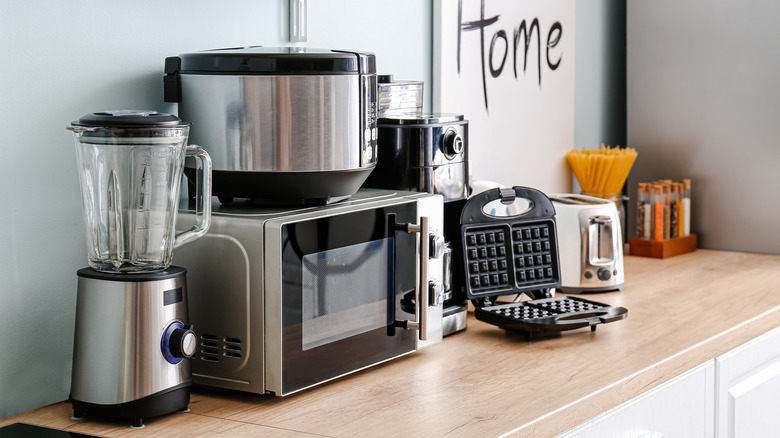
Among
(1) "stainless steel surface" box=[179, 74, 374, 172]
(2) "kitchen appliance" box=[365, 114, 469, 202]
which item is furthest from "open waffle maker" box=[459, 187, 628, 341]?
(1) "stainless steel surface" box=[179, 74, 374, 172]

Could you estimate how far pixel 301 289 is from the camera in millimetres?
1319

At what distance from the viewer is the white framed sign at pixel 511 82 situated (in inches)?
85.1

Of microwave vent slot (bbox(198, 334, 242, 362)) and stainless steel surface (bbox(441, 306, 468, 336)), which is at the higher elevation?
microwave vent slot (bbox(198, 334, 242, 362))

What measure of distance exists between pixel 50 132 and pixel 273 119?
0.31m

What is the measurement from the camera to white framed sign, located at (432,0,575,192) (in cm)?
216

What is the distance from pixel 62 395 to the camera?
1368mm

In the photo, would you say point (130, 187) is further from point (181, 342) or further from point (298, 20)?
point (298, 20)

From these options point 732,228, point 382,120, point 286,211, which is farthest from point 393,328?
point 732,228

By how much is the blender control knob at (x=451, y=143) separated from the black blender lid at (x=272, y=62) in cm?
34

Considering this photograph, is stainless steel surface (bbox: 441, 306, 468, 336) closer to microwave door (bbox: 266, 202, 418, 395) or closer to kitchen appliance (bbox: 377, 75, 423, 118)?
microwave door (bbox: 266, 202, 418, 395)

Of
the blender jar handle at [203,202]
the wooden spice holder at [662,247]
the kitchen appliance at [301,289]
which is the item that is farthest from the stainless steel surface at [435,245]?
the wooden spice holder at [662,247]

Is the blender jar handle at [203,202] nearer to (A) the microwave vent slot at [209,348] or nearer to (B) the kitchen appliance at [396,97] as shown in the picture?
(A) the microwave vent slot at [209,348]

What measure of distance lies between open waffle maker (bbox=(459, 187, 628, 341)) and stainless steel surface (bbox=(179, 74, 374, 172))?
0.47 m

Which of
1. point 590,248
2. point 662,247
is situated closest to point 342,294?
point 590,248
